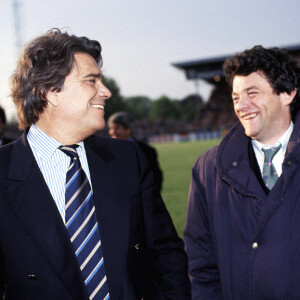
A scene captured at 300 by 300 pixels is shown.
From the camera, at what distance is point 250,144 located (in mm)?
2713

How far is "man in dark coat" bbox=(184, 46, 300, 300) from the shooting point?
225 centimetres

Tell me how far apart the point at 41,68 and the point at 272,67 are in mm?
1512

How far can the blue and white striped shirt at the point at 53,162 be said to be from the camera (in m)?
2.00

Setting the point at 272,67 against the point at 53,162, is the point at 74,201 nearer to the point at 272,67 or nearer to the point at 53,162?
the point at 53,162

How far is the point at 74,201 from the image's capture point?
1943 mm

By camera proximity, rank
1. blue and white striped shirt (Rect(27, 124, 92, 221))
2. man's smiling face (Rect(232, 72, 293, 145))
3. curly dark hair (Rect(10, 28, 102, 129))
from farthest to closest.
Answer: man's smiling face (Rect(232, 72, 293, 145)), curly dark hair (Rect(10, 28, 102, 129)), blue and white striped shirt (Rect(27, 124, 92, 221))

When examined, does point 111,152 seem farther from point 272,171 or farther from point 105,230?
point 272,171

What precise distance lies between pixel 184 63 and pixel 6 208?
52.5 m

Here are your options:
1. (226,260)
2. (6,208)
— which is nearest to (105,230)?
(6,208)

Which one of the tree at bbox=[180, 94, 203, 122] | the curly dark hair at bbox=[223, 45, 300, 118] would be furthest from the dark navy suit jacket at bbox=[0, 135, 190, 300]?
the tree at bbox=[180, 94, 203, 122]

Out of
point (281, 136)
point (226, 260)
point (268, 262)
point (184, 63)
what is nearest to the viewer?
point (268, 262)

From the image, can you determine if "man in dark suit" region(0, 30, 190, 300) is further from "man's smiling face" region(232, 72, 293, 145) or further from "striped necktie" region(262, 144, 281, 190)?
"man's smiling face" region(232, 72, 293, 145)

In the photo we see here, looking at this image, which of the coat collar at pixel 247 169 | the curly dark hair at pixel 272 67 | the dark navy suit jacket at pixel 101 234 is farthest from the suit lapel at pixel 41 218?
the curly dark hair at pixel 272 67

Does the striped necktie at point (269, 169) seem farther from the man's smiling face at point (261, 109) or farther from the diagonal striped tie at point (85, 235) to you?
the diagonal striped tie at point (85, 235)
